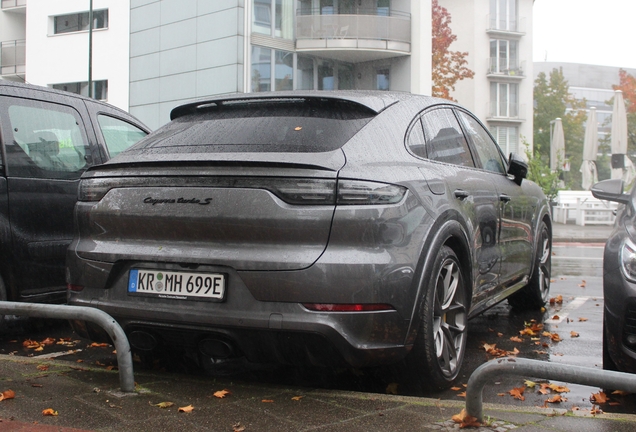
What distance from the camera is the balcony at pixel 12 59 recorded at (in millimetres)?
39500

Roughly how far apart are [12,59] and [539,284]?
37755mm

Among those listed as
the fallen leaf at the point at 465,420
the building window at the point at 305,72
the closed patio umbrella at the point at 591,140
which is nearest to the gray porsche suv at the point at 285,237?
the fallen leaf at the point at 465,420

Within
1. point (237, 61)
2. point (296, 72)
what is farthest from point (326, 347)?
point (296, 72)

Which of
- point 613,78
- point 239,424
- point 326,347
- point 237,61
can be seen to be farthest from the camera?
point 613,78

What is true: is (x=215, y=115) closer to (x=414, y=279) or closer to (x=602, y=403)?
(x=414, y=279)

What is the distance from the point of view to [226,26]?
1131 inches

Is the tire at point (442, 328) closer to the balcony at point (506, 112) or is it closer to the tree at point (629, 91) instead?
the balcony at point (506, 112)

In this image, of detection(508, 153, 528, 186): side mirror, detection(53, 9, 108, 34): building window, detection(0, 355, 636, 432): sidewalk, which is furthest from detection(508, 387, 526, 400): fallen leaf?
detection(53, 9, 108, 34): building window

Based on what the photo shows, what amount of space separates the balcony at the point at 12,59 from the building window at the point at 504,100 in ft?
96.9

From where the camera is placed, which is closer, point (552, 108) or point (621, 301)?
point (621, 301)

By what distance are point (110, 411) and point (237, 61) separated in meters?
25.4

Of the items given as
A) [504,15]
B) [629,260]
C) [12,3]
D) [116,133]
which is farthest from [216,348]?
[504,15]

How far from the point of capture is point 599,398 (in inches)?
169

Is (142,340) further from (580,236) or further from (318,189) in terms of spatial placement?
(580,236)
